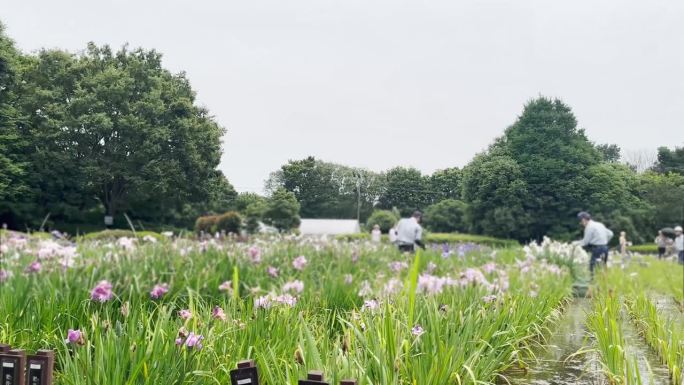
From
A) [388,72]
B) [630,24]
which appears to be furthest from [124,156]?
[630,24]

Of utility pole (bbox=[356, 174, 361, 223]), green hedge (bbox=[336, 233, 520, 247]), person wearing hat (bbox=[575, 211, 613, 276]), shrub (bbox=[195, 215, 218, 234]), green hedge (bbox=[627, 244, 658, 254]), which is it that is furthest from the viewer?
green hedge (bbox=[627, 244, 658, 254])

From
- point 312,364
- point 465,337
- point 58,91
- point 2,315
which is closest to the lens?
point 312,364

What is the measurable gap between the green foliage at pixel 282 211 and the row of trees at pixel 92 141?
2.29 feet

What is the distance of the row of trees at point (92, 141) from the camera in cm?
488

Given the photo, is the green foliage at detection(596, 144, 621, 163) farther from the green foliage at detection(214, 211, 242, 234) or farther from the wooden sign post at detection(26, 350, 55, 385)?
the wooden sign post at detection(26, 350, 55, 385)

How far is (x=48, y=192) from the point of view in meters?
5.08

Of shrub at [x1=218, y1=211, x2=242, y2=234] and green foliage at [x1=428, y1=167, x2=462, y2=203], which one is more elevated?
green foliage at [x1=428, y1=167, x2=462, y2=203]

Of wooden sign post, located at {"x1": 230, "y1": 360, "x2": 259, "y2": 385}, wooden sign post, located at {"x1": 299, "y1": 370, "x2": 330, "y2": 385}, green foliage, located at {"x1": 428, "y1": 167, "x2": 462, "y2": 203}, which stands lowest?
wooden sign post, located at {"x1": 230, "y1": 360, "x2": 259, "y2": 385}

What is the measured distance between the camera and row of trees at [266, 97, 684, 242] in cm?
542

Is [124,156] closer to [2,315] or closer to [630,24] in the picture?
[2,315]

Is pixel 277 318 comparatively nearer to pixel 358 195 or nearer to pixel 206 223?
pixel 358 195

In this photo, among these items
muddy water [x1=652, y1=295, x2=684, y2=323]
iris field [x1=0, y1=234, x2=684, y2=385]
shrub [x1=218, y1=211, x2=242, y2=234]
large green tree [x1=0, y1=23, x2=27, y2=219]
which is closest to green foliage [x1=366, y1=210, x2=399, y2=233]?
iris field [x1=0, y1=234, x2=684, y2=385]

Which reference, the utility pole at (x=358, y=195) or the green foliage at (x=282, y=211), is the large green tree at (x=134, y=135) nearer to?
the green foliage at (x=282, y=211)

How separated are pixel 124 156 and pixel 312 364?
354cm
